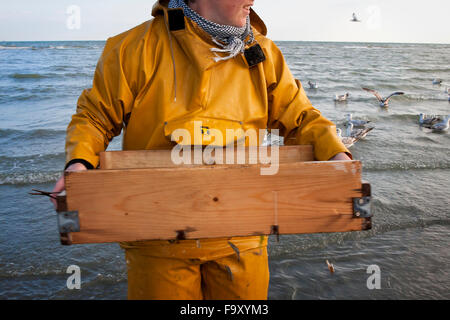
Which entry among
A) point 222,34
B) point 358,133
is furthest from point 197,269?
point 358,133

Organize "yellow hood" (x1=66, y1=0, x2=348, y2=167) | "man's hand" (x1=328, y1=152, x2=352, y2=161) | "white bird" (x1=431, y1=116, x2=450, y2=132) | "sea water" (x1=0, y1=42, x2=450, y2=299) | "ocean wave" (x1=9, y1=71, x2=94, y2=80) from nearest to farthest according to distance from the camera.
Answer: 1. "man's hand" (x1=328, y1=152, x2=352, y2=161)
2. "yellow hood" (x1=66, y1=0, x2=348, y2=167)
3. "sea water" (x1=0, y1=42, x2=450, y2=299)
4. "white bird" (x1=431, y1=116, x2=450, y2=132)
5. "ocean wave" (x1=9, y1=71, x2=94, y2=80)

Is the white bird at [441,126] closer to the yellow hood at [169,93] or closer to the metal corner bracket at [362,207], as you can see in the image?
the yellow hood at [169,93]

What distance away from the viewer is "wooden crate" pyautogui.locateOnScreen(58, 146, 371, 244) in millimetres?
1582

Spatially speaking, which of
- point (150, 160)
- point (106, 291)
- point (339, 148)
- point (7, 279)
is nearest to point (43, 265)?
point (7, 279)

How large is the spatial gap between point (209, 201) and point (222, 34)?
39.5 inches

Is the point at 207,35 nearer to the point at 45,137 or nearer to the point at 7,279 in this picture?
the point at 7,279

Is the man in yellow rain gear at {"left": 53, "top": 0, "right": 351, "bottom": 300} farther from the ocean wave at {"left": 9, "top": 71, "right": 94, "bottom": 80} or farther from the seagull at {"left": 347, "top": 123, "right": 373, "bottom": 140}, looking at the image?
the ocean wave at {"left": 9, "top": 71, "right": 94, "bottom": 80}

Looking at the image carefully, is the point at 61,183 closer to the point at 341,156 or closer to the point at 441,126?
the point at 341,156

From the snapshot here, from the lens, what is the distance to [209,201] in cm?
163

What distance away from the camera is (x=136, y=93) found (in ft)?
6.69

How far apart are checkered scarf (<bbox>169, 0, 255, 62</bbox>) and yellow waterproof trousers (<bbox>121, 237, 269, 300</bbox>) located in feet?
3.42

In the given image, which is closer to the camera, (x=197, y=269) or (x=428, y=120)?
(x=197, y=269)

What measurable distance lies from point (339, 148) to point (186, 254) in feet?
3.20

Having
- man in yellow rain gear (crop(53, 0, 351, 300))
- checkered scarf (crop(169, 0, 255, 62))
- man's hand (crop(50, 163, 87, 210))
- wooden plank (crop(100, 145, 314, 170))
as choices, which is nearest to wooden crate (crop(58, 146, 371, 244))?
man's hand (crop(50, 163, 87, 210))
